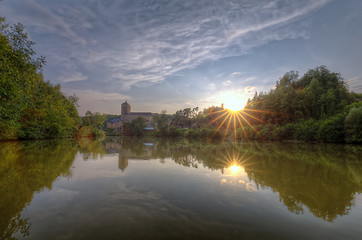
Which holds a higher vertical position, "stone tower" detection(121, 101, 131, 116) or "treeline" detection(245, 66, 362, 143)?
"stone tower" detection(121, 101, 131, 116)

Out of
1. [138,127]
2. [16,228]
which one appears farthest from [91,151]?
[138,127]

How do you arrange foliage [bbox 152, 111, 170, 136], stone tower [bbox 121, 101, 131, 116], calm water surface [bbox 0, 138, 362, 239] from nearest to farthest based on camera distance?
1. calm water surface [bbox 0, 138, 362, 239]
2. foliage [bbox 152, 111, 170, 136]
3. stone tower [bbox 121, 101, 131, 116]

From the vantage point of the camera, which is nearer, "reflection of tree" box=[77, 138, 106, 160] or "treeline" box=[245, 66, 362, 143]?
"reflection of tree" box=[77, 138, 106, 160]

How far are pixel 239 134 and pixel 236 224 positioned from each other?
33.7 metres

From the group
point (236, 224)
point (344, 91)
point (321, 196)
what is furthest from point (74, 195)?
point (344, 91)

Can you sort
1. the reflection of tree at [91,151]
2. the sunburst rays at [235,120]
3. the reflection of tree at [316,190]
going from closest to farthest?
1. the reflection of tree at [316,190]
2. the reflection of tree at [91,151]
3. the sunburst rays at [235,120]

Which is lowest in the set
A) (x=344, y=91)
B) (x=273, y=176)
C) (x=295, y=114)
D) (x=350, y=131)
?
(x=273, y=176)

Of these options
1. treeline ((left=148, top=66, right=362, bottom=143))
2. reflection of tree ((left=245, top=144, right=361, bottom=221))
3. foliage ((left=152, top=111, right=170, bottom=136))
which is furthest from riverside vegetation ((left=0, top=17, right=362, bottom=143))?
foliage ((left=152, top=111, right=170, bottom=136))

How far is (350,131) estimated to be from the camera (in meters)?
18.2

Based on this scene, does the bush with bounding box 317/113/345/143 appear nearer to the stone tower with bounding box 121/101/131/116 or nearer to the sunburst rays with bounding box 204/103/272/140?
the sunburst rays with bounding box 204/103/272/140

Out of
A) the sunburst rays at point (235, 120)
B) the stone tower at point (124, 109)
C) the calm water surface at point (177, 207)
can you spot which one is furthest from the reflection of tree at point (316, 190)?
the stone tower at point (124, 109)

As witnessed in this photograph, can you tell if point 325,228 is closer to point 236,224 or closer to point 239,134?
point 236,224

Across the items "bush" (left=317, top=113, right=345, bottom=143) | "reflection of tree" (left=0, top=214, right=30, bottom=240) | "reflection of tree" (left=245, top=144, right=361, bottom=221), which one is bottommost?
"reflection of tree" (left=245, top=144, right=361, bottom=221)

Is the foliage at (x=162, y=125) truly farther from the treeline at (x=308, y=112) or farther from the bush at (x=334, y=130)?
the bush at (x=334, y=130)
